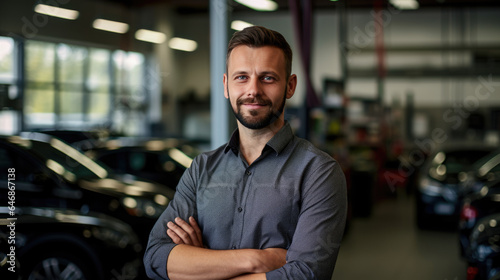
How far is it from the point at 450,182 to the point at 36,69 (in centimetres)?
455

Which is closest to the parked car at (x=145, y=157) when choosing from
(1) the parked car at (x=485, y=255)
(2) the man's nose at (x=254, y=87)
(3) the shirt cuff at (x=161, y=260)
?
(3) the shirt cuff at (x=161, y=260)

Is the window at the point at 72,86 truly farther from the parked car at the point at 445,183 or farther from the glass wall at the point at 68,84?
the parked car at the point at 445,183

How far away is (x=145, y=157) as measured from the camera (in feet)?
11.5

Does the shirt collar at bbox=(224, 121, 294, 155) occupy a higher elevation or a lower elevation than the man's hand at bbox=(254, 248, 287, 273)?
higher

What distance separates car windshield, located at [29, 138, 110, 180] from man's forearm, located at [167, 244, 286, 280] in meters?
1.29

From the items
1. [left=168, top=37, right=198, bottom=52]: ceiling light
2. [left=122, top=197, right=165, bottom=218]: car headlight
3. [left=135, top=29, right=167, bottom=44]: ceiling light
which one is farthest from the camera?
[left=168, top=37, right=198, bottom=52]: ceiling light

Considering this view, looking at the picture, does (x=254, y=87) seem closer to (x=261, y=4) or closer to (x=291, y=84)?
(x=291, y=84)

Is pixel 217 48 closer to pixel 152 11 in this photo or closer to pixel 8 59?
pixel 152 11

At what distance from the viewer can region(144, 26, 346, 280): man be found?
1564mm

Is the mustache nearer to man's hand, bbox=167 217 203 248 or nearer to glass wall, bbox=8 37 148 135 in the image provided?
man's hand, bbox=167 217 203 248

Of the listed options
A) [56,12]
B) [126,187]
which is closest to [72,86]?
[56,12]

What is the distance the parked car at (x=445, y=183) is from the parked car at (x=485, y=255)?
2.65 m

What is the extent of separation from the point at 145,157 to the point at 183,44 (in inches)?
81.1

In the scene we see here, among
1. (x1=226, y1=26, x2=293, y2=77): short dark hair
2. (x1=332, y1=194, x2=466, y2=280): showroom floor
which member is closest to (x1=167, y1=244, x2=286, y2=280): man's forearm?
(x1=226, y1=26, x2=293, y2=77): short dark hair
